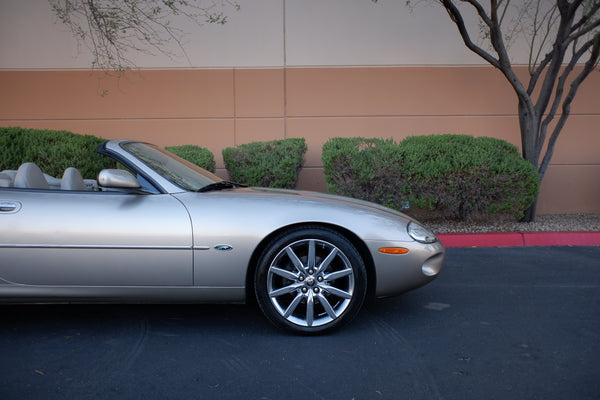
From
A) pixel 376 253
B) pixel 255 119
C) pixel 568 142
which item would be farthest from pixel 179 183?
pixel 568 142

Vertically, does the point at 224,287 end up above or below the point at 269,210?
below

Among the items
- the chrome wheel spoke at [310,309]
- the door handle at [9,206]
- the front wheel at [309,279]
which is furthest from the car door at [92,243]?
the chrome wheel spoke at [310,309]

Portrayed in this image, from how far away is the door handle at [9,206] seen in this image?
2865 mm

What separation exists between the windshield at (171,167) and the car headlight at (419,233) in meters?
1.45

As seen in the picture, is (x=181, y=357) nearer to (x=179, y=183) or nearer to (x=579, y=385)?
(x=179, y=183)

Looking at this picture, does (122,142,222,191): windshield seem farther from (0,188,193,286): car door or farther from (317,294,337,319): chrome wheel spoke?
(317,294,337,319): chrome wheel spoke

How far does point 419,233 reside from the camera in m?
3.15

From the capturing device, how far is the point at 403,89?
8.61m

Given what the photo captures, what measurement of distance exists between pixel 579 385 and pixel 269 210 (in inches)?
74.5

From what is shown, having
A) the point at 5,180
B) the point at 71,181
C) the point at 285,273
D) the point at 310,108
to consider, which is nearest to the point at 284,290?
the point at 285,273


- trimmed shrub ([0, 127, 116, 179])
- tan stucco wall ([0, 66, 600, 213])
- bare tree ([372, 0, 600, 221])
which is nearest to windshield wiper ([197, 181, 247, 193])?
trimmed shrub ([0, 127, 116, 179])

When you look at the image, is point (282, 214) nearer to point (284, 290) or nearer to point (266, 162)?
point (284, 290)

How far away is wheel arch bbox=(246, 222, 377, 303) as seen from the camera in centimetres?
296

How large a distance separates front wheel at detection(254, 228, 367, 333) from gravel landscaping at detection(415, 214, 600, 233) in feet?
12.8
